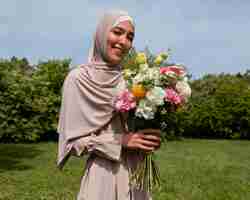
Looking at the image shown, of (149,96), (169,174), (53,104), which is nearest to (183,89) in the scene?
(149,96)

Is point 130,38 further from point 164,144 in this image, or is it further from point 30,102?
point 30,102

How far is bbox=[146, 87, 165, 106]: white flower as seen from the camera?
7.73ft

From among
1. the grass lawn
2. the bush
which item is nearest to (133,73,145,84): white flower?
the grass lawn

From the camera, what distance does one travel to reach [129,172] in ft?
8.30

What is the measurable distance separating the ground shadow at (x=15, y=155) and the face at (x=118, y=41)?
8.26 m

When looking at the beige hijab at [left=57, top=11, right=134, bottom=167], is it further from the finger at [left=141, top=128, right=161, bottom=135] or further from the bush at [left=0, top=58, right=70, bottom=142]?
the bush at [left=0, top=58, right=70, bottom=142]

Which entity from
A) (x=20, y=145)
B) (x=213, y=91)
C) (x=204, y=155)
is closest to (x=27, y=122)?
(x=20, y=145)

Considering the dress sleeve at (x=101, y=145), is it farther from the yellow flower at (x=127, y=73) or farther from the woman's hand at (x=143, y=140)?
the yellow flower at (x=127, y=73)

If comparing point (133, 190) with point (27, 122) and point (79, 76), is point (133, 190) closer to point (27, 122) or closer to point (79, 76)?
point (79, 76)

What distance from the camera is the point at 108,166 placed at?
2.49 m

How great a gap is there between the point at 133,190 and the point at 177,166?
827 centimetres

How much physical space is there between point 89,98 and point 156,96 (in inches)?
15.4

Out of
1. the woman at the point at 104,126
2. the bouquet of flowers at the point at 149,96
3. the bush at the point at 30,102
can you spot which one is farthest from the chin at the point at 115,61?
the bush at the point at 30,102

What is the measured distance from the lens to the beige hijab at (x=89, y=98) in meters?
2.48
